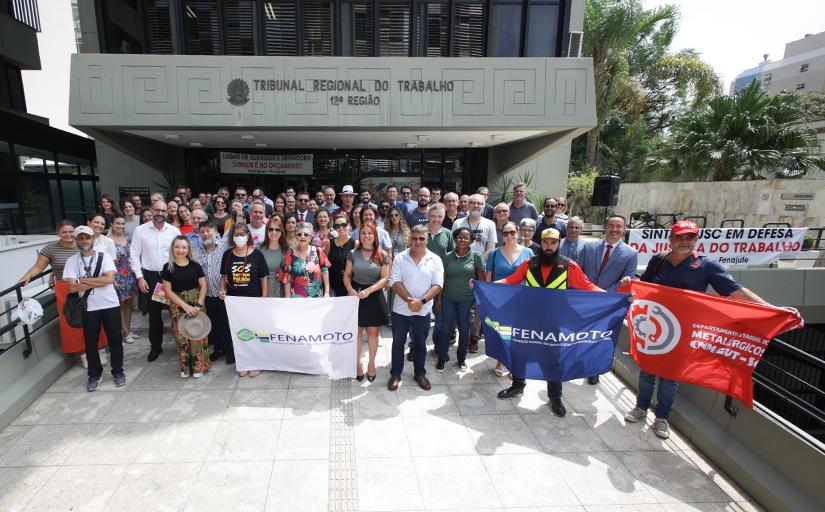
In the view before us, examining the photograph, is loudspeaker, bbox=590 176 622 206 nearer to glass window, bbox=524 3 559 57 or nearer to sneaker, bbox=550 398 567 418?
glass window, bbox=524 3 559 57

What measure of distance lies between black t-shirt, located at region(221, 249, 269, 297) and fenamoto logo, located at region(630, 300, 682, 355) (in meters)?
3.90

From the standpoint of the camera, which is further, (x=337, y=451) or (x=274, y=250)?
(x=274, y=250)

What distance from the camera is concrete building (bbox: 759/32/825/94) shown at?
162ft

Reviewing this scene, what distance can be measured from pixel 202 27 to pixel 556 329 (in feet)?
35.4

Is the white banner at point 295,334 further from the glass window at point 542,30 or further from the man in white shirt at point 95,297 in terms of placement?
the glass window at point 542,30

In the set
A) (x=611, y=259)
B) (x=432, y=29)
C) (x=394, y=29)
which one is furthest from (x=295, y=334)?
(x=432, y=29)

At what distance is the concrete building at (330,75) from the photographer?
839 cm

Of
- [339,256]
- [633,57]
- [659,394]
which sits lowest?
[659,394]

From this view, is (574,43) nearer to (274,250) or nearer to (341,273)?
(341,273)

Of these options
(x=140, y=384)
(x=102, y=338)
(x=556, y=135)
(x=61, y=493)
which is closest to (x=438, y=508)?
(x=61, y=493)

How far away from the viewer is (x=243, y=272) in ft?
14.0

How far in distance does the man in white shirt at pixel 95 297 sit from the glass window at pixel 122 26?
7832mm

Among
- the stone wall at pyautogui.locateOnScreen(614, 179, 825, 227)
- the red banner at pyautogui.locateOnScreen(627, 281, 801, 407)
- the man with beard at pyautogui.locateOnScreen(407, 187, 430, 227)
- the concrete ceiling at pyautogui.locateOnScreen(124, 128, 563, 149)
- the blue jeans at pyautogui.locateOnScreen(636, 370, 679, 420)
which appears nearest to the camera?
the red banner at pyautogui.locateOnScreen(627, 281, 801, 407)

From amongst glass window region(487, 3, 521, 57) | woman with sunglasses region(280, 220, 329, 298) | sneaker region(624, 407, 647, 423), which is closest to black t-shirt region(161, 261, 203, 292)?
woman with sunglasses region(280, 220, 329, 298)
